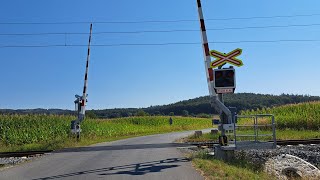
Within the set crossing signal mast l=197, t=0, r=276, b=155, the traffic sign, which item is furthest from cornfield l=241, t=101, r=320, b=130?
the traffic sign

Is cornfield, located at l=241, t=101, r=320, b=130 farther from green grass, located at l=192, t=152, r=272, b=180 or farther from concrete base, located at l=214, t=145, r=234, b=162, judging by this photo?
green grass, located at l=192, t=152, r=272, b=180

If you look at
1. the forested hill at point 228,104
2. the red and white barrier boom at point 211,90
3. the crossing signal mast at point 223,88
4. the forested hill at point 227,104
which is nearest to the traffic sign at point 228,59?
the crossing signal mast at point 223,88

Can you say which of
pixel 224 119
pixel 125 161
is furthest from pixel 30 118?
pixel 224 119

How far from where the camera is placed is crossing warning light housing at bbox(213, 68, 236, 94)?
1394 cm

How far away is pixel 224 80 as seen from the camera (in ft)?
46.0

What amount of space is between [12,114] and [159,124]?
32397mm

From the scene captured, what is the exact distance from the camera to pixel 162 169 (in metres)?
12.5

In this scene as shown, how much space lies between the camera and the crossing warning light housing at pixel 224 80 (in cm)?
1394

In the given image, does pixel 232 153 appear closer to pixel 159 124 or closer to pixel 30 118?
pixel 30 118

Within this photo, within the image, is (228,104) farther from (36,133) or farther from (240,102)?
(36,133)

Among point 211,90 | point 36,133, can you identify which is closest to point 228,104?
point 36,133

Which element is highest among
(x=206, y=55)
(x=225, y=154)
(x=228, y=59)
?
(x=206, y=55)

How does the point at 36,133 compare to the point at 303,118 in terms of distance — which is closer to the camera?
the point at 36,133

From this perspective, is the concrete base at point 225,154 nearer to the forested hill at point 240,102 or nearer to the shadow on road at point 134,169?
the shadow on road at point 134,169
